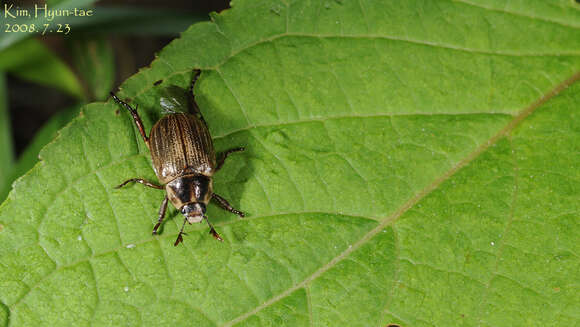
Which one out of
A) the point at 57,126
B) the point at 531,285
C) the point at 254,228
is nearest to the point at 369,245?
the point at 254,228

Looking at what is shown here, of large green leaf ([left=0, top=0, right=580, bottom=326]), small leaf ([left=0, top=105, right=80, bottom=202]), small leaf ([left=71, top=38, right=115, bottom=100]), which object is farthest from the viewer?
small leaf ([left=71, top=38, right=115, bottom=100])

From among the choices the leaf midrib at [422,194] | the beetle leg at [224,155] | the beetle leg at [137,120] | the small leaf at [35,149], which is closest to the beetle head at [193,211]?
the beetle leg at [224,155]

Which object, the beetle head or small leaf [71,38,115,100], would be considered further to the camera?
small leaf [71,38,115,100]

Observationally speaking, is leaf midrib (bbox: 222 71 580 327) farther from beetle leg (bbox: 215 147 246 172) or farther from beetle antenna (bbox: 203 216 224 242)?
beetle leg (bbox: 215 147 246 172)

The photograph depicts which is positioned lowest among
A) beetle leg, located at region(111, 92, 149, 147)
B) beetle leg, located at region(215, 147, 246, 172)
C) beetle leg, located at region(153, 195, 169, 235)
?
beetle leg, located at region(153, 195, 169, 235)

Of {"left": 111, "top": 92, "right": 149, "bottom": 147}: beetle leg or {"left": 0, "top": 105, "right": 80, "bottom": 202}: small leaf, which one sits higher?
{"left": 111, "top": 92, "right": 149, "bottom": 147}: beetle leg

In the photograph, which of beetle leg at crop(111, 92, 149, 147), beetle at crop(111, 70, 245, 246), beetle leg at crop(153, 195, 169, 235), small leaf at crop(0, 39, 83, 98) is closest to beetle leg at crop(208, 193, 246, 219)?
beetle at crop(111, 70, 245, 246)
